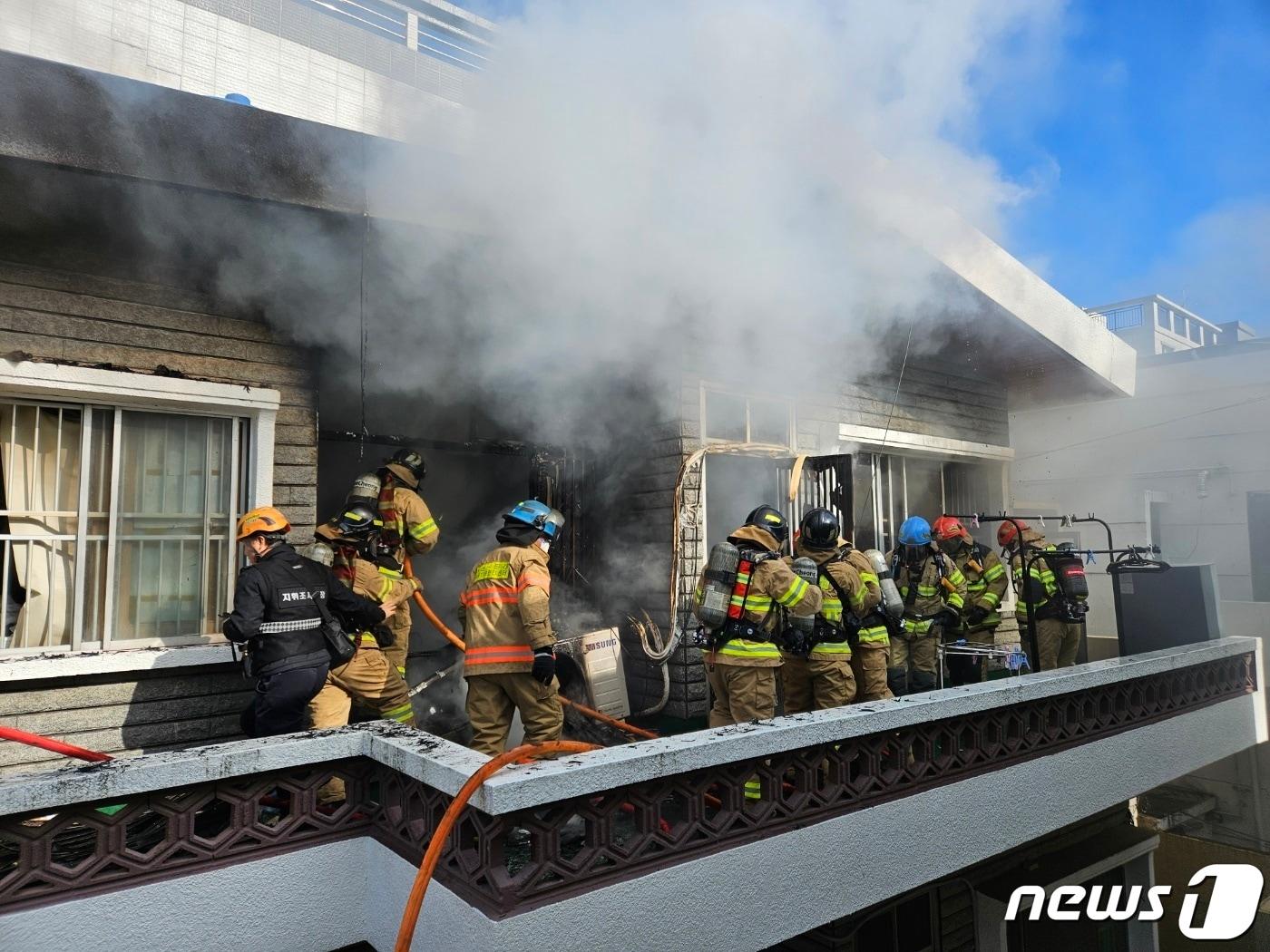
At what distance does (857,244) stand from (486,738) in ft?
15.5

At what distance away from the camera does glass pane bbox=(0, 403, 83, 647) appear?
4520mm

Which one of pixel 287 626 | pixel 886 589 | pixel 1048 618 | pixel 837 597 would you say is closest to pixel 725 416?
pixel 886 589

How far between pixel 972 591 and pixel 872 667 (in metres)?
1.98

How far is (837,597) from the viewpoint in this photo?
5238 mm

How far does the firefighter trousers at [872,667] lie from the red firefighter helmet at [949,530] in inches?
79.0

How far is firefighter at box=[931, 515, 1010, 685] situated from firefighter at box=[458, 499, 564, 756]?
3.90 m

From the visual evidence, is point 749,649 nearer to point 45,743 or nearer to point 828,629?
point 828,629

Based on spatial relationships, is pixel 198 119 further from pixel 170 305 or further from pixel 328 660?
pixel 328 660

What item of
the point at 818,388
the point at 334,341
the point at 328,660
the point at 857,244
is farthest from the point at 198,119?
the point at 818,388

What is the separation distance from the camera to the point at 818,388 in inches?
304

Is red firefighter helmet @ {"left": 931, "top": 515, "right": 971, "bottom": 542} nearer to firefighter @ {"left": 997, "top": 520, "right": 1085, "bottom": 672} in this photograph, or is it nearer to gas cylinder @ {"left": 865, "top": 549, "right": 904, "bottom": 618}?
firefighter @ {"left": 997, "top": 520, "right": 1085, "bottom": 672}

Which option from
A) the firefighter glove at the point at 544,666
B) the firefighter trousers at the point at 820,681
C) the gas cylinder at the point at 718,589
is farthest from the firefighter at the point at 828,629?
the firefighter glove at the point at 544,666

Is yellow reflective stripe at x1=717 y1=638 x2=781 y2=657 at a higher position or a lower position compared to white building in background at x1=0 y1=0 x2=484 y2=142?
lower

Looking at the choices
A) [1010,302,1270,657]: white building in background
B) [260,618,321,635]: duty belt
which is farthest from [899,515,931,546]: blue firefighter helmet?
[1010,302,1270,657]: white building in background
